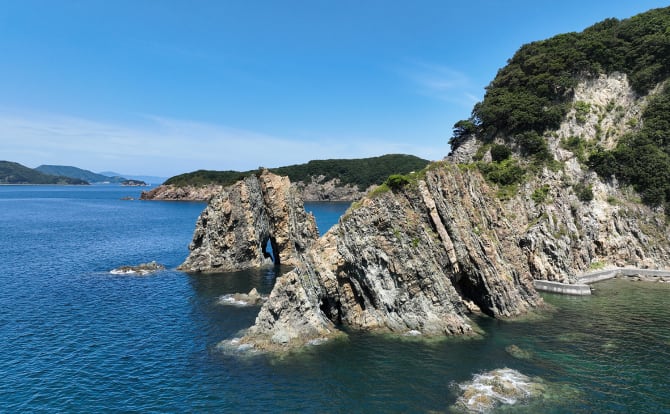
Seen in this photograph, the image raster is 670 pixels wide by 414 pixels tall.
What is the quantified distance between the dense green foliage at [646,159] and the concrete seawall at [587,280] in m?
17.5

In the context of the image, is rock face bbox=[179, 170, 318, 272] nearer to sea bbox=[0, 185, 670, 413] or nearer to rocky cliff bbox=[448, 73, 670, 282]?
sea bbox=[0, 185, 670, 413]

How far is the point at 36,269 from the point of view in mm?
79938

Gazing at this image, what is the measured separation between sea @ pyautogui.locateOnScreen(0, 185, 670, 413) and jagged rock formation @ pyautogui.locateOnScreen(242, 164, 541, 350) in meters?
3.11

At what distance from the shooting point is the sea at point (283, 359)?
3284cm

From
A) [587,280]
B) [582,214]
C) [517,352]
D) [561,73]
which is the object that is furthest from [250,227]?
[561,73]

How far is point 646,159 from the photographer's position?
86.8m

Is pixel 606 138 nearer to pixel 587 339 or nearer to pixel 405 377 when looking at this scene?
pixel 587 339

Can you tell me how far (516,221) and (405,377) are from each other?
5206cm

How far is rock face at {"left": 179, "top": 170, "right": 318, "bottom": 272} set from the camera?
83562mm

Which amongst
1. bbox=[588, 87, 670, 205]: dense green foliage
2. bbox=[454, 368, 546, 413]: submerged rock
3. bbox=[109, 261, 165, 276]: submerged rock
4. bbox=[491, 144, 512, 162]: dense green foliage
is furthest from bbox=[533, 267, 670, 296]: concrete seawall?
bbox=[109, 261, 165, 276]: submerged rock

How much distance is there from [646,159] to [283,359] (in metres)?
90.7

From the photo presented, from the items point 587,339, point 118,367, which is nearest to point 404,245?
point 587,339

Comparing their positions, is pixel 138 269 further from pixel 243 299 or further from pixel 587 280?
pixel 587 280

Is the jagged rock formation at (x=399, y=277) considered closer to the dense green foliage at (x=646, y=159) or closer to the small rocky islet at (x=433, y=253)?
the small rocky islet at (x=433, y=253)
